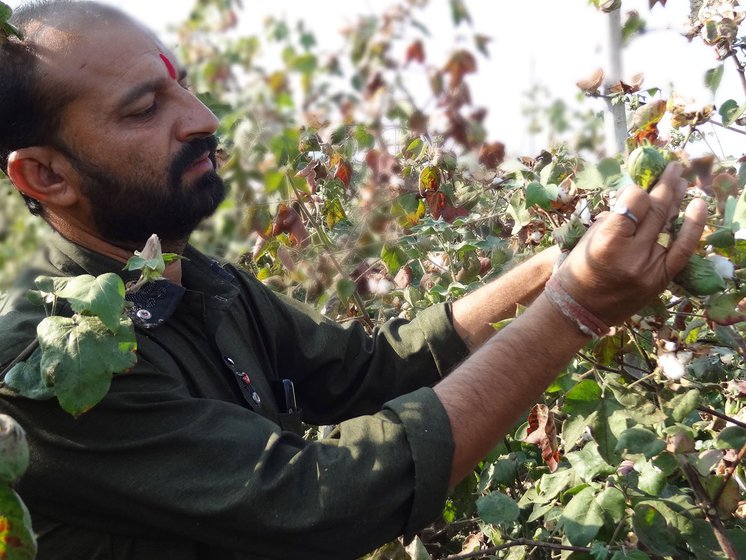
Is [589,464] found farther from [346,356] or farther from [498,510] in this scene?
[346,356]

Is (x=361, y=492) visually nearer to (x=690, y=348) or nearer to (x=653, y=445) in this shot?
(x=653, y=445)

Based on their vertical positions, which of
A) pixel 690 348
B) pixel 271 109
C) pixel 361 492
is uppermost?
A: pixel 271 109

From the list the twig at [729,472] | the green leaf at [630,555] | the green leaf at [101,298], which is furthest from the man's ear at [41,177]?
the twig at [729,472]

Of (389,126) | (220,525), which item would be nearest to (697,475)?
(220,525)

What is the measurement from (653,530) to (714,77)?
964 mm

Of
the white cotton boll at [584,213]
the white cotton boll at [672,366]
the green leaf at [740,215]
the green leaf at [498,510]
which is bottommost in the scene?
the green leaf at [498,510]

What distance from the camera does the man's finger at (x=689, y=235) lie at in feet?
4.79

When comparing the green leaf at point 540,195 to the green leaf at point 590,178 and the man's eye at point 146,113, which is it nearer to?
the green leaf at point 590,178

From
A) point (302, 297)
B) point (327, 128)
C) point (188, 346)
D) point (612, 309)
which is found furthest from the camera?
point (302, 297)

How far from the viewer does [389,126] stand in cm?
299

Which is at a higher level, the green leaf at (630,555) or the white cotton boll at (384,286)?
the white cotton boll at (384,286)

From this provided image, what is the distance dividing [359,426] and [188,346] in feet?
1.77

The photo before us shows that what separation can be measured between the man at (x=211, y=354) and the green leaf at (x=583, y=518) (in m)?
0.20

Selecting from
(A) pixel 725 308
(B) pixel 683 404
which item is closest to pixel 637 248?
(A) pixel 725 308
